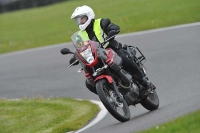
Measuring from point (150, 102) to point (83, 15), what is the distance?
1.82 m

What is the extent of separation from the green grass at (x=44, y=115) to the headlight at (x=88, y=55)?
44.2 inches

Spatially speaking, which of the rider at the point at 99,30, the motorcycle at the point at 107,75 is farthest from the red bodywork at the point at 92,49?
the rider at the point at 99,30

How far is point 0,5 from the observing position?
1479 inches

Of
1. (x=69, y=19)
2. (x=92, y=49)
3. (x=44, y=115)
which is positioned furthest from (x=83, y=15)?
(x=69, y=19)

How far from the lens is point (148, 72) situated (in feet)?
51.9

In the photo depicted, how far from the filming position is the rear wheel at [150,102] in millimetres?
10812

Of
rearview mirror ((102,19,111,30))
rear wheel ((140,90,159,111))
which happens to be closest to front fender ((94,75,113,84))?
rearview mirror ((102,19,111,30))

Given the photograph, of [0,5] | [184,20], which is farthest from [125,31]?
[0,5]

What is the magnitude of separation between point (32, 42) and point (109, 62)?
1580 cm

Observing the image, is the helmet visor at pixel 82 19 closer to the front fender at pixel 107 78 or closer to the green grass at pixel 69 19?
the front fender at pixel 107 78

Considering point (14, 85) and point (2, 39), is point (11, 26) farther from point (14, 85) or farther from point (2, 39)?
point (14, 85)

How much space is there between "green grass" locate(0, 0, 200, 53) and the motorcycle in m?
12.5

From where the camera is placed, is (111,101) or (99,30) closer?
(111,101)

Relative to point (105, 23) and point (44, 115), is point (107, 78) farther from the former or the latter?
point (44, 115)
